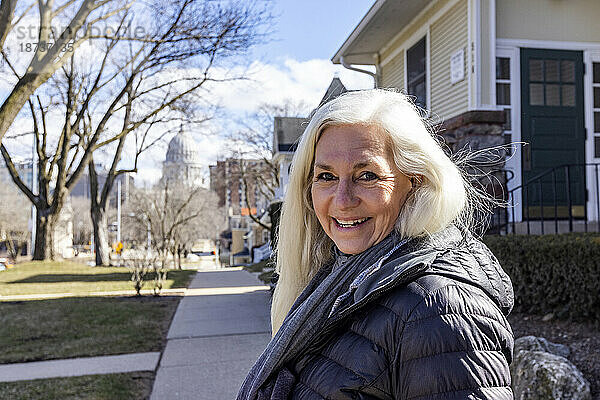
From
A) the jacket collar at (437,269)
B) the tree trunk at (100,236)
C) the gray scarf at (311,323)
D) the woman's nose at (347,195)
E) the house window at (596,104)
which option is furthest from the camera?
the tree trunk at (100,236)

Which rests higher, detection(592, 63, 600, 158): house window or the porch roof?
the porch roof

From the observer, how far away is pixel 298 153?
6.43ft

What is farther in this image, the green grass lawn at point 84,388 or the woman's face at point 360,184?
the green grass lawn at point 84,388

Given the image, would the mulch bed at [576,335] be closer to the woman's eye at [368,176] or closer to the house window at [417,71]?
the woman's eye at [368,176]

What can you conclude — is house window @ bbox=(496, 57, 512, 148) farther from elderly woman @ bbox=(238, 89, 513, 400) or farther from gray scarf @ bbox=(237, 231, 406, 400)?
gray scarf @ bbox=(237, 231, 406, 400)

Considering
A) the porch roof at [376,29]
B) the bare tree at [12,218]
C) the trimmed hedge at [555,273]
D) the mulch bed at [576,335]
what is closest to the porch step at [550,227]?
the trimmed hedge at [555,273]

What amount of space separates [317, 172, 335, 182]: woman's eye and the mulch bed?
10.8 feet

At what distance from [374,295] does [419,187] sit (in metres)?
0.46

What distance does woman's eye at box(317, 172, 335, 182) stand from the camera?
1.80 m

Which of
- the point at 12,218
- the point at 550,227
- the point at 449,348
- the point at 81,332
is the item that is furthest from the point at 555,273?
the point at 12,218

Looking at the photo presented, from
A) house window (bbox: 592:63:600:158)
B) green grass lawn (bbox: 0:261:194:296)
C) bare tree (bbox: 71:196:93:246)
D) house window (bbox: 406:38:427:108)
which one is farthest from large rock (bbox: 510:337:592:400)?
bare tree (bbox: 71:196:93:246)

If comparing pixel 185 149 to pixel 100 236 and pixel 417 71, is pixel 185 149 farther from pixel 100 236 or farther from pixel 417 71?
pixel 417 71

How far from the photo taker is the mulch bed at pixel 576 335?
14.1 feet

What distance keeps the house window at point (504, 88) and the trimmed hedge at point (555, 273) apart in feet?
12.0
